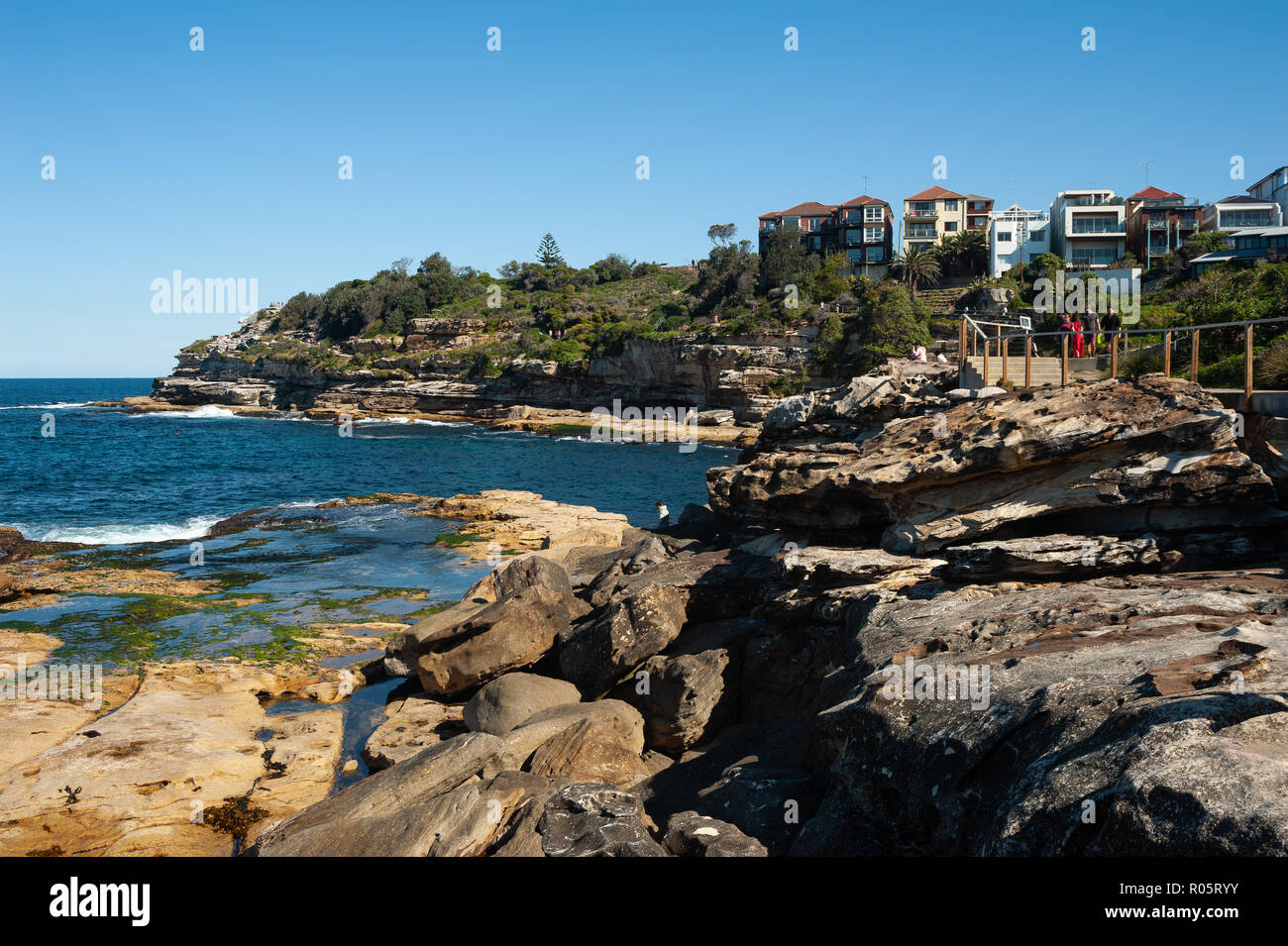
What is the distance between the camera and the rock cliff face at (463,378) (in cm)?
7381

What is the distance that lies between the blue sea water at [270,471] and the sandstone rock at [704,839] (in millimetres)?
25041

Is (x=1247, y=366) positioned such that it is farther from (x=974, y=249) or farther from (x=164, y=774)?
(x=974, y=249)

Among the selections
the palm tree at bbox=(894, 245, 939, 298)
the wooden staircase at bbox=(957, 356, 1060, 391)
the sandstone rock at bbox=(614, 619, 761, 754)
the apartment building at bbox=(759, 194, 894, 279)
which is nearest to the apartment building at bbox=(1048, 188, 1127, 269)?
the palm tree at bbox=(894, 245, 939, 298)

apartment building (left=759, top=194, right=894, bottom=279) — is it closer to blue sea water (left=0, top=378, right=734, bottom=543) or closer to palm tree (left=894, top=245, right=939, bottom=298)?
palm tree (left=894, top=245, right=939, bottom=298)

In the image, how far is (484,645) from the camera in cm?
1575

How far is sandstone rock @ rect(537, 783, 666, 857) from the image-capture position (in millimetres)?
9102

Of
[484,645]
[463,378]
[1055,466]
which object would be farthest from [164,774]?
[463,378]

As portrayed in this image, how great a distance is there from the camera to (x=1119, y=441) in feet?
41.5

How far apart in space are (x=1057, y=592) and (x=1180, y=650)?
2.76 metres

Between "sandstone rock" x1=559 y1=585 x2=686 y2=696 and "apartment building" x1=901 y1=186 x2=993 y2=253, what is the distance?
85710 mm

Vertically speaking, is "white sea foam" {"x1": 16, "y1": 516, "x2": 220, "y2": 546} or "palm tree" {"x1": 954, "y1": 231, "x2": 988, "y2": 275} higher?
"palm tree" {"x1": 954, "y1": 231, "x2": 988, "y2": 275}

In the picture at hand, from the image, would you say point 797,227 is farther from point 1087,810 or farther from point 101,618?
point 1087,810

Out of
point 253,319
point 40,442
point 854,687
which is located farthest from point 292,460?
point 253,319

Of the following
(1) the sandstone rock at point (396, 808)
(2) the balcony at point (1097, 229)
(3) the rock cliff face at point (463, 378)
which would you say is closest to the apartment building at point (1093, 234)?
(2) the balcony at point (1097, 229)
